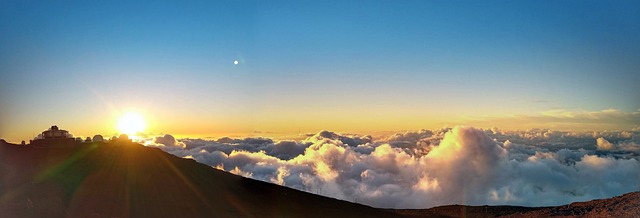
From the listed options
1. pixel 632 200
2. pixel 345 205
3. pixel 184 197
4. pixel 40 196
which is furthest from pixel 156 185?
pixel 632 200

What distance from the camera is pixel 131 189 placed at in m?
77.6

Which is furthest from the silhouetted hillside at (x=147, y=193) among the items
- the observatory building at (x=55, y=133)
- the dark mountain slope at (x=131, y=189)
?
the observatory building at (x=55, y=133)

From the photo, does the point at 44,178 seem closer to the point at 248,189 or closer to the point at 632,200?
the point at 248,189

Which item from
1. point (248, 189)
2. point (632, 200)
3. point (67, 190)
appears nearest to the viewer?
point (67, 190)

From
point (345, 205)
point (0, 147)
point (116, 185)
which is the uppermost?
point (0, 147)

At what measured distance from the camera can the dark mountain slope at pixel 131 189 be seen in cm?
6103

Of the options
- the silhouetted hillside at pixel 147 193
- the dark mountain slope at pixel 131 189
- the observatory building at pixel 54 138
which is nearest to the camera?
the dark mountain slope at pixel 131 189

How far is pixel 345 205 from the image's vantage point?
93688 mm

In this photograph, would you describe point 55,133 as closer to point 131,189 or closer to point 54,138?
point 54,138

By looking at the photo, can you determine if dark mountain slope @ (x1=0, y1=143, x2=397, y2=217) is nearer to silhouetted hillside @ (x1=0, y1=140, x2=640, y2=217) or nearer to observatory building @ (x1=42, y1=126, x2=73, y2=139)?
silhouetted hillside @ (x1=0, y1=140, x2=640, y2=217)

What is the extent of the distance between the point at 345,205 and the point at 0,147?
5910cm

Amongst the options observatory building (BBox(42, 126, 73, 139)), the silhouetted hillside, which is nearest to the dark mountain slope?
the silhouetted hillside

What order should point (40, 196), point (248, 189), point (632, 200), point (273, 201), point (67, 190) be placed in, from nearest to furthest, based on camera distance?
point (40, 196) < point (67, 190) < point (632, 200) < point (273, 201) < point (248, 189)

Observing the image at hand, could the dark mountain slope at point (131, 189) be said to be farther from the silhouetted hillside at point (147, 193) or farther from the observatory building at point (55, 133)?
the observatory building at point (55, 133)
